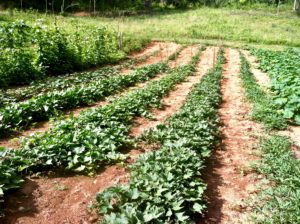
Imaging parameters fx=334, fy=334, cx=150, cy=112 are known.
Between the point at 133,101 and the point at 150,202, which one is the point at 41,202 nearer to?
the point at 150,202

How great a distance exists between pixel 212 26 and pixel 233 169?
1195 inches

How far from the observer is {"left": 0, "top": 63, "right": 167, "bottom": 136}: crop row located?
727cm

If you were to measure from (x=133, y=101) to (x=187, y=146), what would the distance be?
11.1 ft

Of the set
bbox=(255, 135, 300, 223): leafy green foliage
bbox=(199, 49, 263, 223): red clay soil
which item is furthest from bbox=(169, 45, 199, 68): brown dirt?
bbox=(255, 135, 300, 223): leafy green foliage

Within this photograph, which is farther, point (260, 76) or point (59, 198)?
point (260, 76)

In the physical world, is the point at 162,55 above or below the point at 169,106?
above

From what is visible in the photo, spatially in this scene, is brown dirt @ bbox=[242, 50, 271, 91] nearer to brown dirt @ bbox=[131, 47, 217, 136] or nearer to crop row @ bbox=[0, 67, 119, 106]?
brown dirt @ bbox=[131, 47, 217, 136]

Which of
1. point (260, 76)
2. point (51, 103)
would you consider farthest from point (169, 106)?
point (260, 76)

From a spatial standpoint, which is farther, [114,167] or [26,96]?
[26,96]

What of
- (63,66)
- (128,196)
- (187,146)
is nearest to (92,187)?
(128,196)

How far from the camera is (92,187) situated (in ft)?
16.6

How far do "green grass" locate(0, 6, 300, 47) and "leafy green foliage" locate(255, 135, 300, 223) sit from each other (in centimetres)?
1970

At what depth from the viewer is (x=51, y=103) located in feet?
27.6

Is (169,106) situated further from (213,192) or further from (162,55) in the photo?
(162,55)
